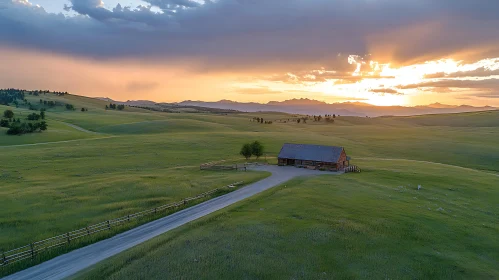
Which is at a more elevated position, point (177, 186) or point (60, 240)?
point (177, 186)

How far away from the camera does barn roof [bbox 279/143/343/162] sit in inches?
2486

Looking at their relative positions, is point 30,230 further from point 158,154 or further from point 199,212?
point 158,154

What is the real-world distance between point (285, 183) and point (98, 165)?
3916cm

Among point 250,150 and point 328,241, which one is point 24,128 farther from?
point 328,241

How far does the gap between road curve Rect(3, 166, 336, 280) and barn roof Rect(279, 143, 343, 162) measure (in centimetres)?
2263

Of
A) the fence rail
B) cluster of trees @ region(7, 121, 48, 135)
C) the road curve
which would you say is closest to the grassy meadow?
the road curve

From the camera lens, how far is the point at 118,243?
91.9 ft

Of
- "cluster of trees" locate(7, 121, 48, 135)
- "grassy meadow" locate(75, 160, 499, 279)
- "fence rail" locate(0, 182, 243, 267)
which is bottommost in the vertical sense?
"fence rail" locate(0, 182, 243, 267)

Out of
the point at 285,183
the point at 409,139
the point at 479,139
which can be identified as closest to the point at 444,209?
the point at 285,183

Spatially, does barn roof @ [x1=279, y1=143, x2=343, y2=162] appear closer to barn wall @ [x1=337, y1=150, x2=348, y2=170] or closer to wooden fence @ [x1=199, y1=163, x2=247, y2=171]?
barn wall @ [x1=337, y1=150, x2=348, y2=170]

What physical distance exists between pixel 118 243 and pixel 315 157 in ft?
146

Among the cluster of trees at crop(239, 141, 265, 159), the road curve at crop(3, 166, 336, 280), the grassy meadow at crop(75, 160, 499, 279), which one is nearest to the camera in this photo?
the road curve at crop(3, 166, 336, 280)

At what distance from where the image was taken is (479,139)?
12069 cm

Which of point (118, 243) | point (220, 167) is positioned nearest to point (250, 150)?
point (220, 167)
